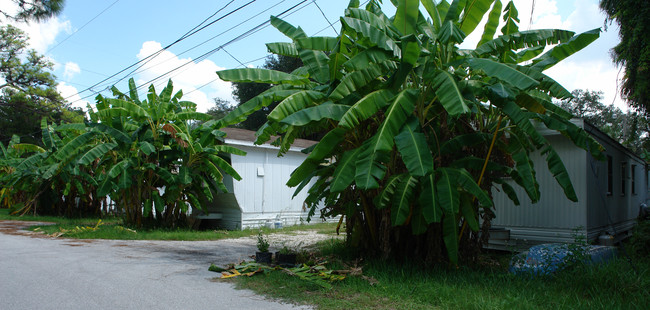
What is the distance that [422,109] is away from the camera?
7.26m

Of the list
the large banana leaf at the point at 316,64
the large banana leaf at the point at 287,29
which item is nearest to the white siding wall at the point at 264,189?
the large banana leaf at the point at 287,29

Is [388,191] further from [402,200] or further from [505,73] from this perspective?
[505,73]

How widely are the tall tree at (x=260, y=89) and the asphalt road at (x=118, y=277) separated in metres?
21.9

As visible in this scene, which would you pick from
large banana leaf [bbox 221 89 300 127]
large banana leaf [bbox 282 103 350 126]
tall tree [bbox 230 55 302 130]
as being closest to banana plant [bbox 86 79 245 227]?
large banana leaf [bbox 221 89 300 127]

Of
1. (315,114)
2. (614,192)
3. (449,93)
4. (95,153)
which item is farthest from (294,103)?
(614,192)

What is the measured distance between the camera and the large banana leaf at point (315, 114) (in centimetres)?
639

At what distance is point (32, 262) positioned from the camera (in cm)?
822

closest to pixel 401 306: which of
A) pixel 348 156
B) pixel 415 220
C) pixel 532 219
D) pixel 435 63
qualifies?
pixel 415 220

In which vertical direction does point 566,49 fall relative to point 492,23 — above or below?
below

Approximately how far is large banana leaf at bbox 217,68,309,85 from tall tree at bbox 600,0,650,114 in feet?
25.4

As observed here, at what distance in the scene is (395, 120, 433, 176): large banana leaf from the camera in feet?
19.3

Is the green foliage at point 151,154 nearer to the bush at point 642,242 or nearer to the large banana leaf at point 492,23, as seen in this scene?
the large banana leaf at point 492,23

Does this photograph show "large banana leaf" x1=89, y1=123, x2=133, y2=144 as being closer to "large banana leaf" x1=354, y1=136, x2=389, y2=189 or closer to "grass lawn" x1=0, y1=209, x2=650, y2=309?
"grass lawn" x1=0, y1=209, x2=650, y2=309

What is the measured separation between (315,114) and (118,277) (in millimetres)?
4122
